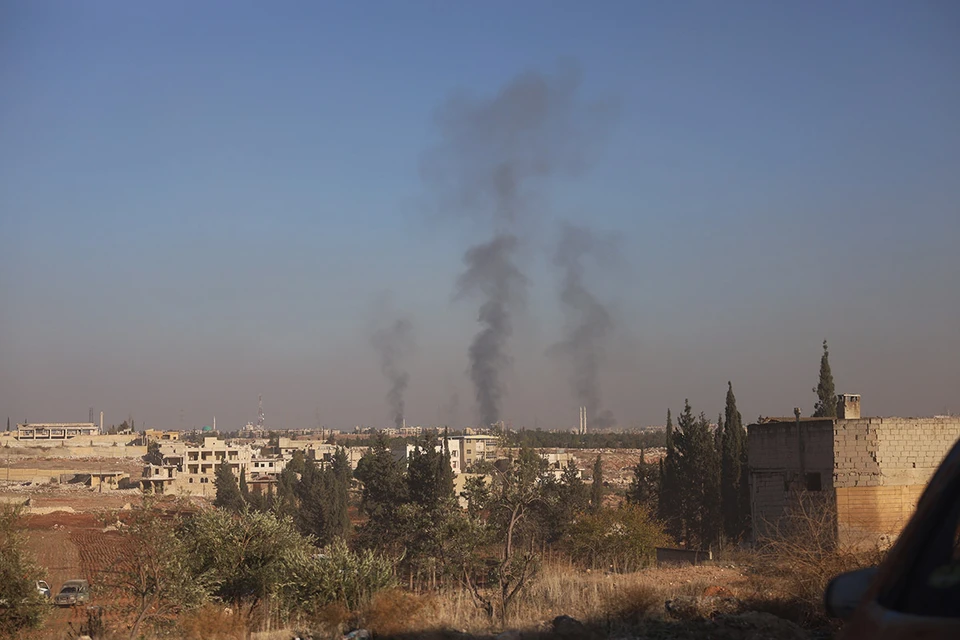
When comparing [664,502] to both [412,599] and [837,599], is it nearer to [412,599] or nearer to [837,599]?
[412,599]

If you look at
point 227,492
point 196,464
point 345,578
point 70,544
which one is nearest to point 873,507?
point 345,578

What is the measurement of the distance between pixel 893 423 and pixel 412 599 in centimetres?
1933

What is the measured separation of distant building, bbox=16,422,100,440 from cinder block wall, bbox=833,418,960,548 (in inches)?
6263

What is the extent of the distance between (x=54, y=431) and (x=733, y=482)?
528 feet

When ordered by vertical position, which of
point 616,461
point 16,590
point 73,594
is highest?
point 16,590

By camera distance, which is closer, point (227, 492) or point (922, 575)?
point (922, 575)

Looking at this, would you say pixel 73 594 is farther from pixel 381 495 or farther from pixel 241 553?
pixel 381 495

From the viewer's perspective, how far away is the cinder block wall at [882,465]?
1029 inches

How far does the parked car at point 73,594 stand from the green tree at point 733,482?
109 feet

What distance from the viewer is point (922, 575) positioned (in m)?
2.13

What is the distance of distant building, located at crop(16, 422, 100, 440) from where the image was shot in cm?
16538

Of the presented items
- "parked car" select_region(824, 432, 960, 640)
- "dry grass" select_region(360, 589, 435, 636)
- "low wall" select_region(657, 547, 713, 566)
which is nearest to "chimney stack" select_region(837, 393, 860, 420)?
"low wall" select_region(657, 547, 713, 566)

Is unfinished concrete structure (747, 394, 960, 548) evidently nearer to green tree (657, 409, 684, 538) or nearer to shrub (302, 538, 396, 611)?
shrub (302, 538, 396, 611)

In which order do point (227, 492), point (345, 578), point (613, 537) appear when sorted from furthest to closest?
point (227, 492) → point (613, 537) → point (345, 578)
